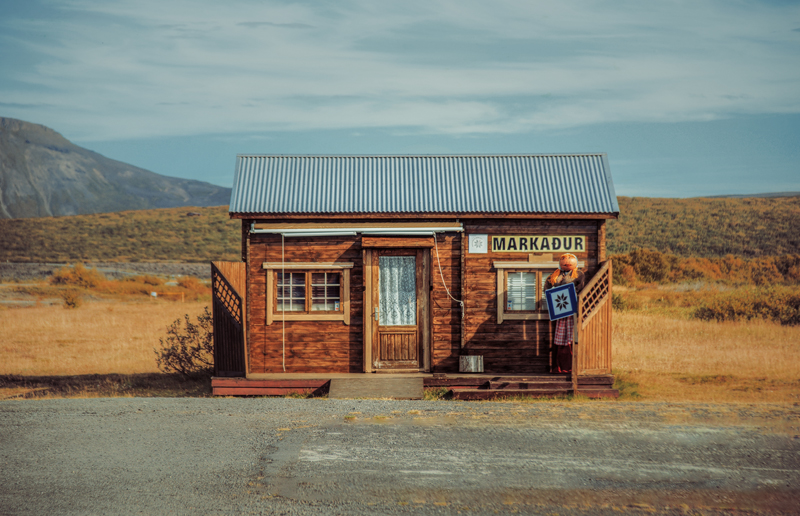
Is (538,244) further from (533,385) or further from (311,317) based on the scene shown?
(311,317)

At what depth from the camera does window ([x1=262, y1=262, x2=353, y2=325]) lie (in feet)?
39.2

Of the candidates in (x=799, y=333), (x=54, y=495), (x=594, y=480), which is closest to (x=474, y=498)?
(x=594, y=480)

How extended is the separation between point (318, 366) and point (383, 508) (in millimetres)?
6133

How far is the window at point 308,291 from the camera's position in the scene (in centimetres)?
1195

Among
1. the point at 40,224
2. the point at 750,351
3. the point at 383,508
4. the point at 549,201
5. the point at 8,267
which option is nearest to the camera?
the point at 383,508

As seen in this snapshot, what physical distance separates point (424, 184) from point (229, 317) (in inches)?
162

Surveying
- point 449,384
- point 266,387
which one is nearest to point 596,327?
point 449,384

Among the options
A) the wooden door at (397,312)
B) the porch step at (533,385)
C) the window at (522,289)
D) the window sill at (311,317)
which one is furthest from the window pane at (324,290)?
the porch step at (533,385)

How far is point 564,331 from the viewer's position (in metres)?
11.7

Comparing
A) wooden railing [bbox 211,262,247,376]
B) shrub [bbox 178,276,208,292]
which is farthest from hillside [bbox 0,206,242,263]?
wooden railing [bbox 211,262,247,376]

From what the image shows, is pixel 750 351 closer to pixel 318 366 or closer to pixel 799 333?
pixel 799 333

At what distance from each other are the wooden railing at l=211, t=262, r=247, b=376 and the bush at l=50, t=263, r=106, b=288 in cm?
2688

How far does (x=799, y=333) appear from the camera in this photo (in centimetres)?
1852

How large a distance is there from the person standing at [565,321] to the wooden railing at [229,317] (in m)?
5.22
